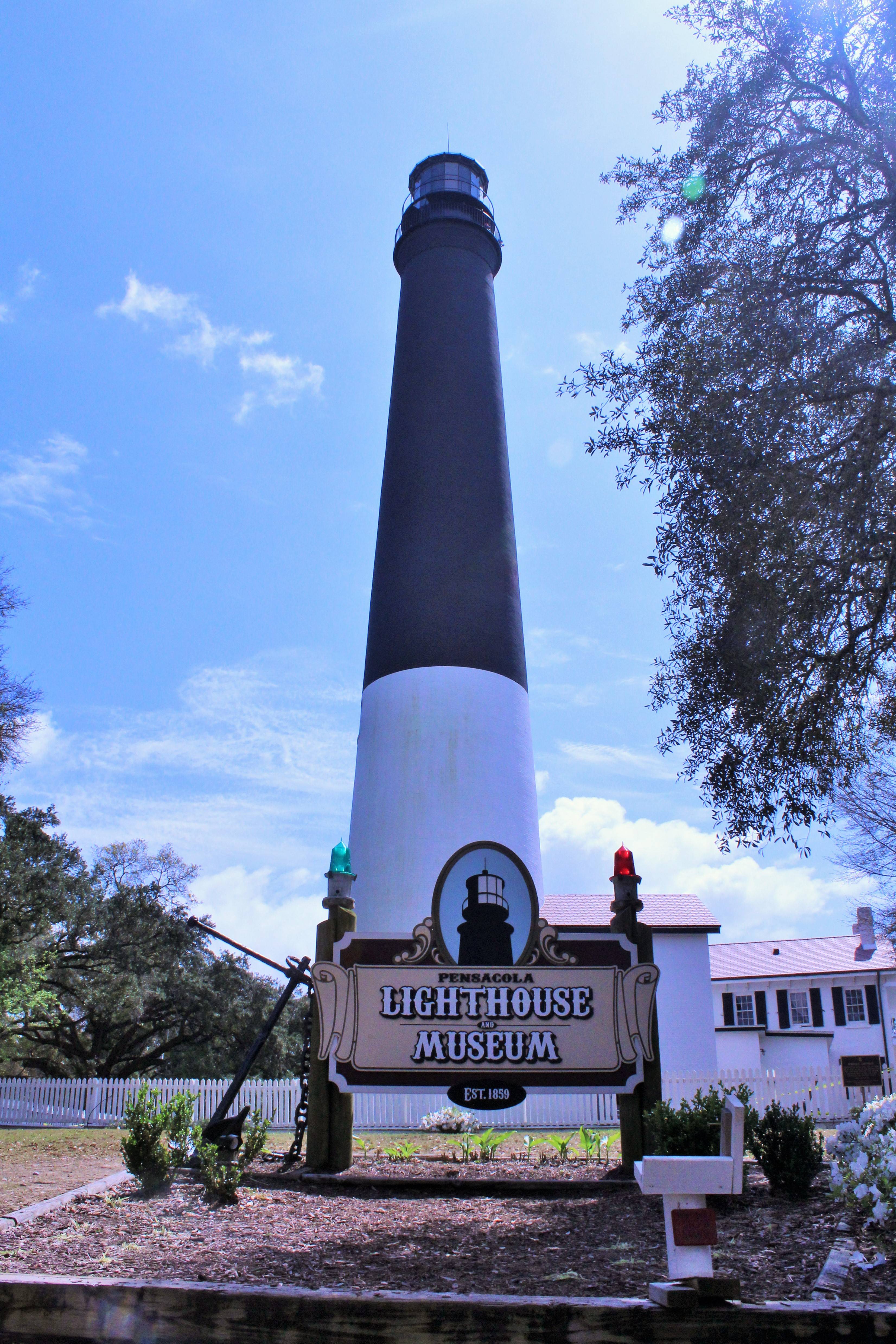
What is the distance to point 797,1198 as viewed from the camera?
836 cm

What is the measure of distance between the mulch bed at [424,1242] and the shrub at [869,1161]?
35cm

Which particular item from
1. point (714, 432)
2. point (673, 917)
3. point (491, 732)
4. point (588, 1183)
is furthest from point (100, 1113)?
point (714, 432)

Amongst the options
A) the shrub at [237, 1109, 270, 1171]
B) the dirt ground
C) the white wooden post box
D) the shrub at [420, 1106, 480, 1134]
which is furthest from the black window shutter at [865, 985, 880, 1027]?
the white wooden post box

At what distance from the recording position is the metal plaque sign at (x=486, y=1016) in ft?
34.2

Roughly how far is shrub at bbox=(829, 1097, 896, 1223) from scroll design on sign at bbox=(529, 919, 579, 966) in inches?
139

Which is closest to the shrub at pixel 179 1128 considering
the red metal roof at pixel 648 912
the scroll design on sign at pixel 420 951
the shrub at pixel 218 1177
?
the shrub at pixel 218 1177

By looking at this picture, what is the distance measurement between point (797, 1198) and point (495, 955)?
4.49m

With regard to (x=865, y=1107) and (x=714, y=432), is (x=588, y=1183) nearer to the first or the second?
(x=865, y=1107)

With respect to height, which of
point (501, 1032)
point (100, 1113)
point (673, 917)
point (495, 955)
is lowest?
point (100, 1113)

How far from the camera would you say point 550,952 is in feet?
35.9

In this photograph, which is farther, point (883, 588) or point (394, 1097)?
point (394, 1097)

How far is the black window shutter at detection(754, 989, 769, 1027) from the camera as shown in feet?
127

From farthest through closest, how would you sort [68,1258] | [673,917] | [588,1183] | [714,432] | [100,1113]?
[673,917] → [100,1113] → [714,432] → [588,1183] → [68,1258]

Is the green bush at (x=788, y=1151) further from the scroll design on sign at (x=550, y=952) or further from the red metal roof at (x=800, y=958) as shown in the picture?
the red metal roof at (x=800, y=958)
